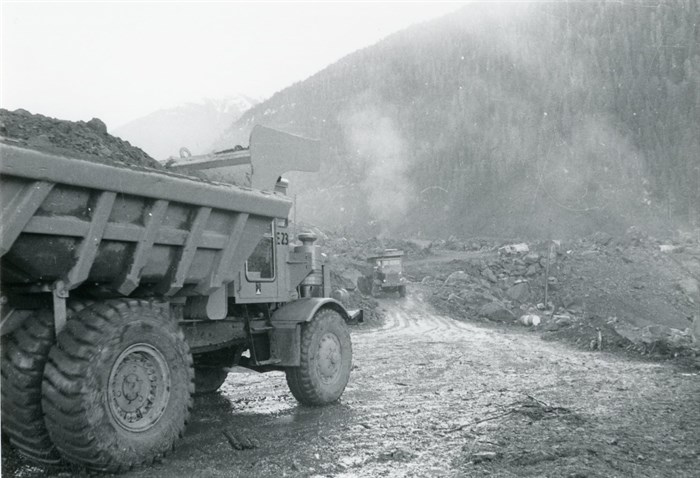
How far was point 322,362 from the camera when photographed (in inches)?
230

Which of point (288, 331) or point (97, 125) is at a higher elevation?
→ point (97, 125)

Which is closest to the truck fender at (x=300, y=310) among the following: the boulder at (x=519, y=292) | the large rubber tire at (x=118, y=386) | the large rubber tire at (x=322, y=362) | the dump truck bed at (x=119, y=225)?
the large rubber tire at (x=322, y=362)

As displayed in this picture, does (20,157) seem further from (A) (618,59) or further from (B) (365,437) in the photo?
(A) (618,59)

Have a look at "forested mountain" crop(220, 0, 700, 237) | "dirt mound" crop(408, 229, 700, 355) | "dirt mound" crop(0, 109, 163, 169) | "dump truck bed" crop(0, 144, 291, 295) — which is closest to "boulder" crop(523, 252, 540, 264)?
"dirt mound" crop(408, 229, 700, 355)

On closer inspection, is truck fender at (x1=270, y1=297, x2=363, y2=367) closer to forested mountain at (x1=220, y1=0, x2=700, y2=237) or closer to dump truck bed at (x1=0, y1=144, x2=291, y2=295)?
dump truck bed at (x1=0, y1=144, x2=291, y2=295)

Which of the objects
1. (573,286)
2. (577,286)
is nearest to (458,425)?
(577,286)

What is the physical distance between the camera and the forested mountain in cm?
4147

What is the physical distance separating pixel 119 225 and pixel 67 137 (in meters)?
0.67

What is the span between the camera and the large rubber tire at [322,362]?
5.66m

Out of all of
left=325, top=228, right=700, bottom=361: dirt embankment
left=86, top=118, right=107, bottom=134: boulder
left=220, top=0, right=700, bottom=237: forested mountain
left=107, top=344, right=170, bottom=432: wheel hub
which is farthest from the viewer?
left=220, top=0, right=700, bottom=237: forested mountain

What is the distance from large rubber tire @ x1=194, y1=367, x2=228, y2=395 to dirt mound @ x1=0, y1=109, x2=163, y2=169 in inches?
99.4

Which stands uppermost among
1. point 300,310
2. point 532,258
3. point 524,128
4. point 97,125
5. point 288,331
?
point 524,128

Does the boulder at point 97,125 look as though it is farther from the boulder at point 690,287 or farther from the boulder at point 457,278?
the boulder at point 690,287

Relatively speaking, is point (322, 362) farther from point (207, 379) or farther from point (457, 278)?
→ point (457, 278)
